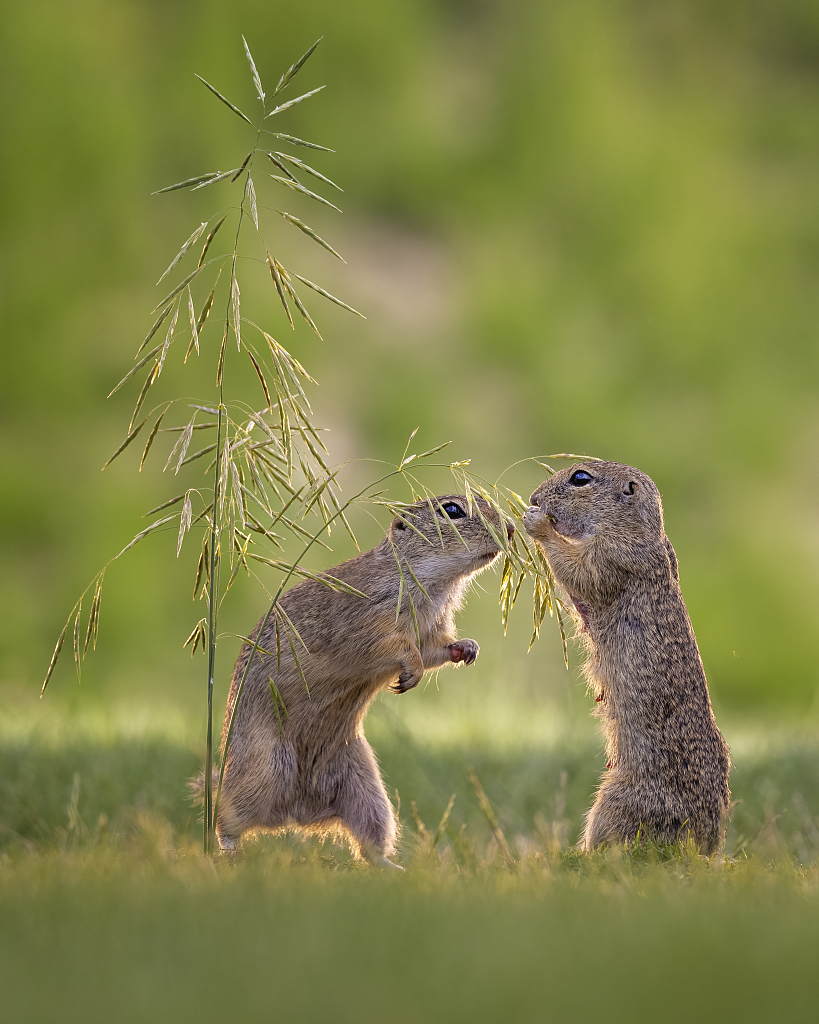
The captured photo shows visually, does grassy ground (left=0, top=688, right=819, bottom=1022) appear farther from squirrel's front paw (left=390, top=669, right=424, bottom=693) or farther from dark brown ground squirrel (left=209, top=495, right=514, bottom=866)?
squirrel's front paw (left=390, top=669, right=424, bottom=693)

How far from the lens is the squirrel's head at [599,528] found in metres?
4.53

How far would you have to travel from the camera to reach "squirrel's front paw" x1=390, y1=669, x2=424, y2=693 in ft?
14.1

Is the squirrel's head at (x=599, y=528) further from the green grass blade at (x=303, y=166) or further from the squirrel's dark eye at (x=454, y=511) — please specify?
the green grass blade at (x=303, y=166)

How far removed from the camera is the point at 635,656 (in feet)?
14.1

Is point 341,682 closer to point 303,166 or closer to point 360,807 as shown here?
point 360,807

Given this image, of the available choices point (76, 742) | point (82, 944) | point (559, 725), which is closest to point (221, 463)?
point (82, 944)

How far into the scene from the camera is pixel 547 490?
15.6 feet

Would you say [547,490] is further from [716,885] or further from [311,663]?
[716,885]

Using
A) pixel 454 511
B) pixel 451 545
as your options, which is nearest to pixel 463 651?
pixel 451 545

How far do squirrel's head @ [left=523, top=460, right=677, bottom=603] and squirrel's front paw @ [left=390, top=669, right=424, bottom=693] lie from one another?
0.80 metres

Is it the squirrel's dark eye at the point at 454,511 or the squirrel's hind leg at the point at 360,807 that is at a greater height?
the squirrel's dark eye at the point at 454,511

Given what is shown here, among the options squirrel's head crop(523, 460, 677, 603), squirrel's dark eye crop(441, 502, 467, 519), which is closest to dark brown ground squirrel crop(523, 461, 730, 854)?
squirrel's head crop(523, 460, 677, 603)

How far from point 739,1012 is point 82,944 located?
1265 millimetres

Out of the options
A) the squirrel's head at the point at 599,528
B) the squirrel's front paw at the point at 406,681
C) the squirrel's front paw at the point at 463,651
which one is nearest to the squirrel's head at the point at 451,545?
the squirrel's head at the point at 599,528
